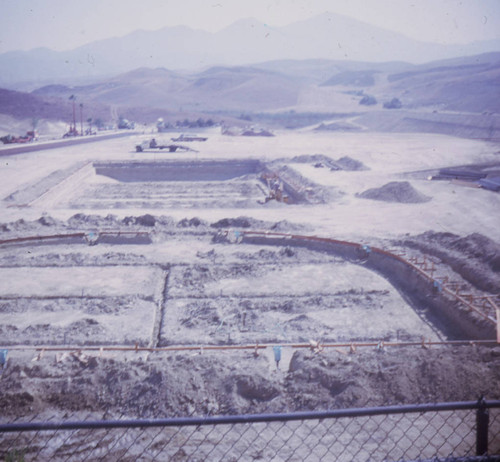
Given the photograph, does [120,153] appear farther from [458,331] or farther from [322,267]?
[458,331]

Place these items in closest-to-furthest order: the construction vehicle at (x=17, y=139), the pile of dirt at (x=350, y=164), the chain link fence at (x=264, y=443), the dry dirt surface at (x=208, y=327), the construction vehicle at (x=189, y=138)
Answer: the chain link fence at (x=264, y=443) → the dry dirt surface at (x=208, y=327) → the pile of dirt at (x=350, y=164) → the construction vehicle at (x=17, y=139) → the construction vehicle at (x=189, y=138)

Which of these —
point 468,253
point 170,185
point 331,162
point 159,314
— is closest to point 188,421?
point 159,314

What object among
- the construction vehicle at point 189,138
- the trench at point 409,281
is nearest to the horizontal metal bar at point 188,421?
the trench at point 409,281

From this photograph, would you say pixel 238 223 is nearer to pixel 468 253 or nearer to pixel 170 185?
pixel 468 253

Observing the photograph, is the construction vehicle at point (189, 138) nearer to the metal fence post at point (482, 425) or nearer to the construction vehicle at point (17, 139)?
the construction vehicle at point (17, 139)

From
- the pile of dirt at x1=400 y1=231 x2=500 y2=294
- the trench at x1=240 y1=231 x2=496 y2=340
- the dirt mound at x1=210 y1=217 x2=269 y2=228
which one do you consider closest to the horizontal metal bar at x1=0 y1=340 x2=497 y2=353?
the trench at x1=240 y1=231 x2=496 y2=340

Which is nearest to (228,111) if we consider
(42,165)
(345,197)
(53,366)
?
(42,165)

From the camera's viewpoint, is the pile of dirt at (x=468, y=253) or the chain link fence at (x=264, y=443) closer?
the chain link fence at (x=264, y=443)
